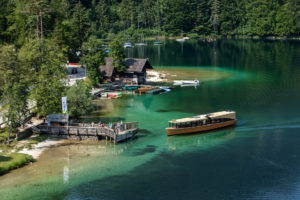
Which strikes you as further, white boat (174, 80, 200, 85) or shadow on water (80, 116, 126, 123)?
white boat (174, 80, 200, 85)

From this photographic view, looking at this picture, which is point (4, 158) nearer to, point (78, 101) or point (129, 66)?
point (78, 101)

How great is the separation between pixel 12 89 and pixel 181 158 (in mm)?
28696

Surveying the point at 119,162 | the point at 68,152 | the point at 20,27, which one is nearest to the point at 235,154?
the point at 119,162

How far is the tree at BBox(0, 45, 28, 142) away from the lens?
5622 cm

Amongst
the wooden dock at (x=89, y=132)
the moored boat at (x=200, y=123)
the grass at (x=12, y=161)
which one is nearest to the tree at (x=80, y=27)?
Result: the wooden dock at (x=89, y=132)

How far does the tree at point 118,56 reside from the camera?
312 feet

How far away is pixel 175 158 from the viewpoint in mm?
54344

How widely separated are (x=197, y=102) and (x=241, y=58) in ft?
251

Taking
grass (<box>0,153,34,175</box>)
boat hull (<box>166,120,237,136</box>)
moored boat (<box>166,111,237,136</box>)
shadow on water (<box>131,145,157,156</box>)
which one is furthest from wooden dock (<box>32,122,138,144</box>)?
grass (<box>0,153,34,175</box>)

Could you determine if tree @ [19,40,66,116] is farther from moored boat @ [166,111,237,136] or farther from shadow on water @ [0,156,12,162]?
moored boat @ [166,111,237,136]

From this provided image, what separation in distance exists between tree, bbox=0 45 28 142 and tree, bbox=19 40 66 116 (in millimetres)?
2476

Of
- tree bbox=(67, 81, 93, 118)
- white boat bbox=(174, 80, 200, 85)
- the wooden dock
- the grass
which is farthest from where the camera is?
white boat bbox=(174, 80, 200, 85)

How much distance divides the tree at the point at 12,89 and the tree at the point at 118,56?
3477cm

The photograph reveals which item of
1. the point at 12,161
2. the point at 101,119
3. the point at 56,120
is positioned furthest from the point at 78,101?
the point at 12,161
